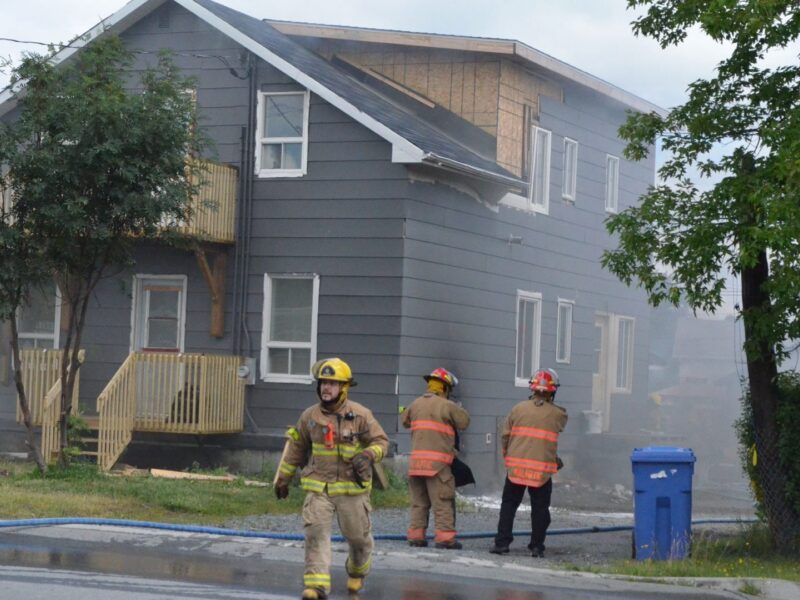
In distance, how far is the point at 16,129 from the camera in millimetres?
16062

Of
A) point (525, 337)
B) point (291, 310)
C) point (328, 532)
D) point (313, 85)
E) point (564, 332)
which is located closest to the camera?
point (328, 532)

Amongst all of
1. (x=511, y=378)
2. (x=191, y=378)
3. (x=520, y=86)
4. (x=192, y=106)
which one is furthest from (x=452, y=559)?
(x=520, y=86)

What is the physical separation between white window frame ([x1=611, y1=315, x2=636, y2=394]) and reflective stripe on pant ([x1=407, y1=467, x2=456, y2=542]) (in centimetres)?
1383

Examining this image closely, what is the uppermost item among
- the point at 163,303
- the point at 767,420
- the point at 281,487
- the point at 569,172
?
the point at 569,172

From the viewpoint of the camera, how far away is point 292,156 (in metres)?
20.3

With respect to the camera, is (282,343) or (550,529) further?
(282,343)

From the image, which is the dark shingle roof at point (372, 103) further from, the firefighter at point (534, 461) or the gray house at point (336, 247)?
the firefighter at point (534, 461)

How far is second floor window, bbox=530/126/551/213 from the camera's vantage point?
2321 cm

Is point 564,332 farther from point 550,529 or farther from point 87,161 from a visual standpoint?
point 87,161

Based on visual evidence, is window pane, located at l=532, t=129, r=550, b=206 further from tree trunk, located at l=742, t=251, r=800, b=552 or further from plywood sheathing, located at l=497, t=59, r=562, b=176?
tree trunk, located at l=742, t=251, r=800, b=552

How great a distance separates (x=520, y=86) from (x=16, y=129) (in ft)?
30.9

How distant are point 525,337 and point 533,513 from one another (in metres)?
10.5

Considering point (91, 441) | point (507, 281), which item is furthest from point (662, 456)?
point (507, 281)

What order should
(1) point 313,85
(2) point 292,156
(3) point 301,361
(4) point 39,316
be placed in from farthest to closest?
(4) point 39,316 → (2) point 292,156 → (3) point 301,361 → (1) point 313,85
